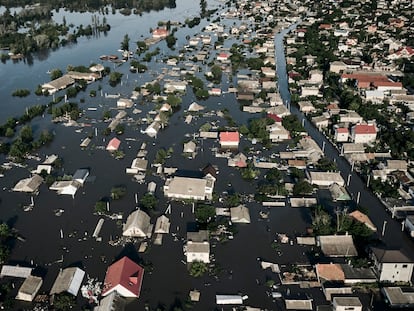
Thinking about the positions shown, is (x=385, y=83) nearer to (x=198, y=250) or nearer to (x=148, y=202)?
(x=148, y=202)

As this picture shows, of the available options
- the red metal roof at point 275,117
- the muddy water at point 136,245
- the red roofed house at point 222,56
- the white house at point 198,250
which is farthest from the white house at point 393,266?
the red roofed house at point 222,56

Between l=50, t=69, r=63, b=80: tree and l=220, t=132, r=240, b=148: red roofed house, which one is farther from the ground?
l=50, t=69, r=63, b=80: tree

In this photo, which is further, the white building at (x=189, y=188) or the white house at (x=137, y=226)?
the white building at (x=189, y=188)

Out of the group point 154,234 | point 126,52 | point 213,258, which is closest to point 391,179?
point 213,258

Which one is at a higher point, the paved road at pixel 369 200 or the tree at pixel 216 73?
the tree at pixel 216 73

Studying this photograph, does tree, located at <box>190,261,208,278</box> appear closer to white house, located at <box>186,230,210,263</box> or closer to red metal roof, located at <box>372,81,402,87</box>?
white house, located at <box>186,230,210,263</box>

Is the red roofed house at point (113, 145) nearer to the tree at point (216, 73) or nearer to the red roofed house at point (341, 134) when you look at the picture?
the red roofed house at point (341, 134)

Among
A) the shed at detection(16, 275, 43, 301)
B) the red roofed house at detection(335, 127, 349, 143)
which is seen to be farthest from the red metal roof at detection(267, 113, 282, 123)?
the shed at detection(16, 275, 43, 301)
